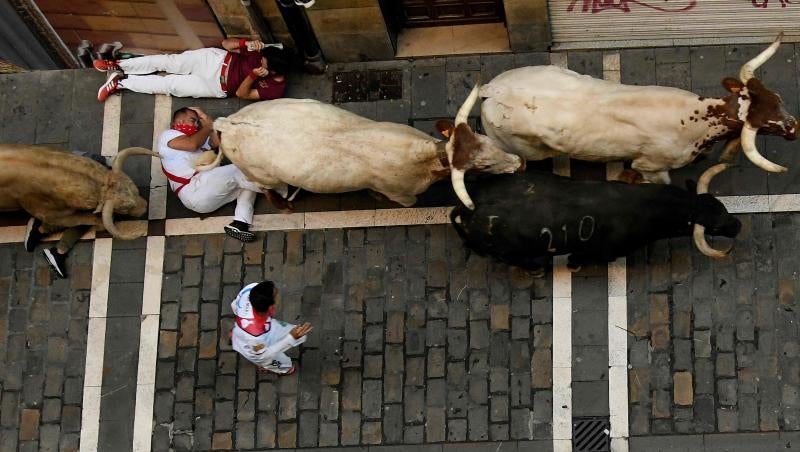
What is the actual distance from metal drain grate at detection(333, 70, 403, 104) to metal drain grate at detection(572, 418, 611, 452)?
4.18 metres

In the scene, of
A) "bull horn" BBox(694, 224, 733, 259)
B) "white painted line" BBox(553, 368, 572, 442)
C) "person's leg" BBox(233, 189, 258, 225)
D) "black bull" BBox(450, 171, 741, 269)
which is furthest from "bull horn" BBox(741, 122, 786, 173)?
"person's leg" BBox(233, 189, 258, 225)

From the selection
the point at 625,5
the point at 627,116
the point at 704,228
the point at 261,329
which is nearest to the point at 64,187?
the point at 261,329

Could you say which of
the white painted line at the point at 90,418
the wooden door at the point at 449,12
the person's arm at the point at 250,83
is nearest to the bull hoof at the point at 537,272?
the wooden door at the point at 449,12

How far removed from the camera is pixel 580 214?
11258 mm

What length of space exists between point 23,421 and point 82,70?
4.16 meters

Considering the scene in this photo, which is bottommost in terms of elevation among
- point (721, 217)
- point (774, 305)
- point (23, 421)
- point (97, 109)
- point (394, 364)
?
point (23, 421)

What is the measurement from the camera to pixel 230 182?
496 inches

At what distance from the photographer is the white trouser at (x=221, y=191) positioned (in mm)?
12586

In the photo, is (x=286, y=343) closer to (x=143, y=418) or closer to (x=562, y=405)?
(x=143, y=418)

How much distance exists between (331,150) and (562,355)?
3264 mm

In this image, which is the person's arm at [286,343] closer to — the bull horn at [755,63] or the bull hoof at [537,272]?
the bull hoof at [537,272]

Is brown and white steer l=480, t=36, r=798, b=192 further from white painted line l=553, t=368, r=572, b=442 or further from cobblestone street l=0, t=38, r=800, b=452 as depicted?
white painted line l=553, t=368, r=572, b=442

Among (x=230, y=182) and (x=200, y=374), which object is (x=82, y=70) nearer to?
(x=230, y=182)

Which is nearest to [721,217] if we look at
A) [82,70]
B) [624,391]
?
[624,391]
